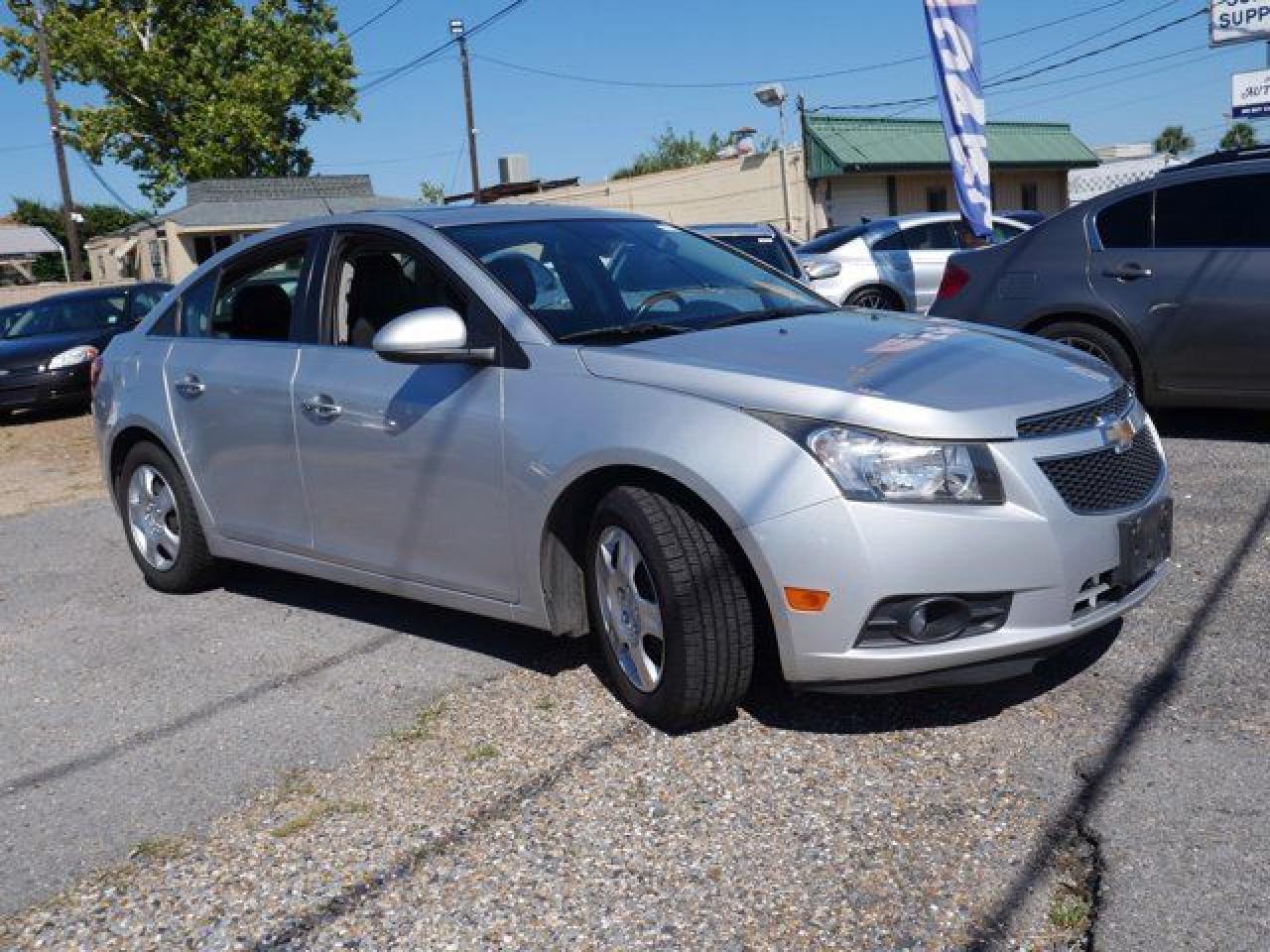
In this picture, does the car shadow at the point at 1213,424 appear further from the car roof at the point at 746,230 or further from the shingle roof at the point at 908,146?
the shingle roof at the point at 908,146

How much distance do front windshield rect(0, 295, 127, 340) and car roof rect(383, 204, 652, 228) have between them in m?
12.3

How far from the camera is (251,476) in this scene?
5258mm

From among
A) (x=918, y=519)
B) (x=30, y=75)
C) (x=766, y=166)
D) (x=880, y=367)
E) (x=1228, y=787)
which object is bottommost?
(x=1228, y=787)

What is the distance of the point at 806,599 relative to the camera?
3.51 metres

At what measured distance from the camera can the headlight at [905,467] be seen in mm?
3463

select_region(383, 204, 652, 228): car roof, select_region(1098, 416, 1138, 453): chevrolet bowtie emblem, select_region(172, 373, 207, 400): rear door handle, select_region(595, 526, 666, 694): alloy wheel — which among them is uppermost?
select_region(383, 204, 652, 228): car roof

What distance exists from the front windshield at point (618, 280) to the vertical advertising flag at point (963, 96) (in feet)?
22.8

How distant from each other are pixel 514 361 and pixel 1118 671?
2207mm

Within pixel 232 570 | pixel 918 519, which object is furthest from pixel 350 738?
pixel 232 570

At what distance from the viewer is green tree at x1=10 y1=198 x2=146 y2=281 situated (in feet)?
203

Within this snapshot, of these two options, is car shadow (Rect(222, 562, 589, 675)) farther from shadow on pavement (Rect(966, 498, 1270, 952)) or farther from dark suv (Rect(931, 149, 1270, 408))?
dark suv (Rect(931, 149, 1270, 408))

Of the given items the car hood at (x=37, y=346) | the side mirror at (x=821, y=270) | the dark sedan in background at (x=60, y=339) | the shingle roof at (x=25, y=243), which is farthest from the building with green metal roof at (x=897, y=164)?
the shingle roof at (x=25, y=243)

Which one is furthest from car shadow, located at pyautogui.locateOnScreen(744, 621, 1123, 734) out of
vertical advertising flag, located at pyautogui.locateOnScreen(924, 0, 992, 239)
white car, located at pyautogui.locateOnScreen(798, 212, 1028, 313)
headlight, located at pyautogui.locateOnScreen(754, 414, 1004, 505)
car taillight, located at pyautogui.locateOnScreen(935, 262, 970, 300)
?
white car, located at pyautogui.locateOnScreen(798, 212, 1028, 313)

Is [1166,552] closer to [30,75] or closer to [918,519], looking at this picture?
[918,519]
